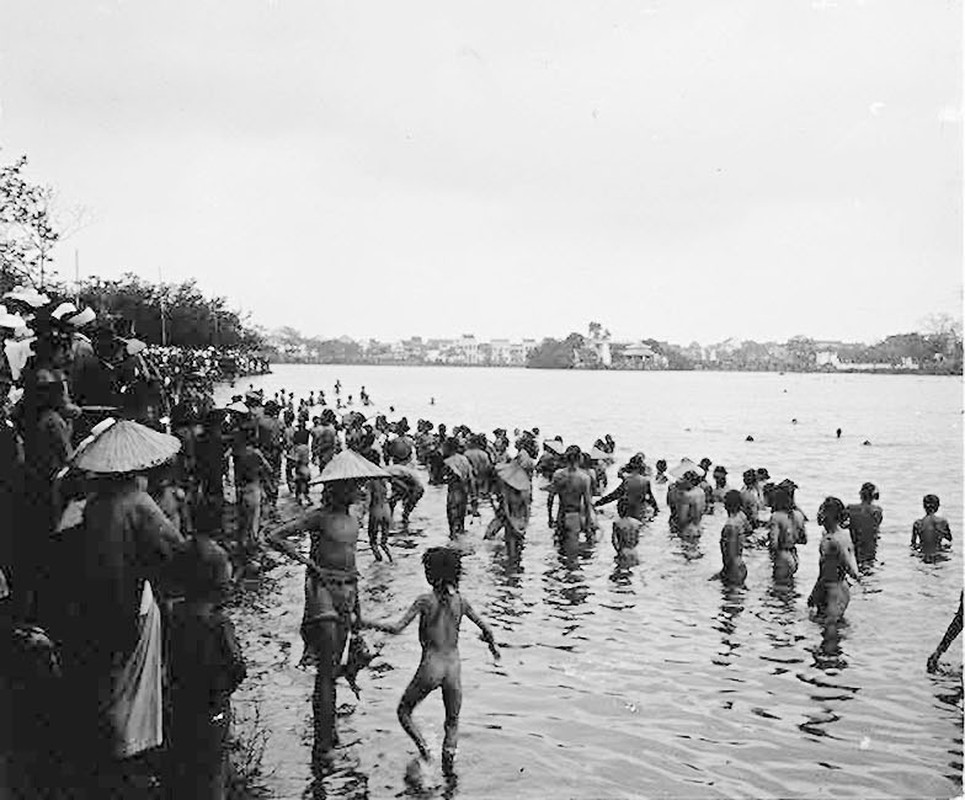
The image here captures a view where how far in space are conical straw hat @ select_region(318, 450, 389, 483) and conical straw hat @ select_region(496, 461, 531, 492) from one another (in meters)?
7.02

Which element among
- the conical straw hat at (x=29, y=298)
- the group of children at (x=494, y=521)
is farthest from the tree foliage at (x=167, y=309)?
the conical straw hat at (x=29, y=298)

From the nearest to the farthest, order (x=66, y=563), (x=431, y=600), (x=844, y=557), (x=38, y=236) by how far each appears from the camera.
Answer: (x=66, y=563)
(x=431, y=600)
(x=844, y=557)
(x=38, y=236)

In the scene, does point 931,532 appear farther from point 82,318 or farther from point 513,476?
point 82,318

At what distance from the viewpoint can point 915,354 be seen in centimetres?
18275

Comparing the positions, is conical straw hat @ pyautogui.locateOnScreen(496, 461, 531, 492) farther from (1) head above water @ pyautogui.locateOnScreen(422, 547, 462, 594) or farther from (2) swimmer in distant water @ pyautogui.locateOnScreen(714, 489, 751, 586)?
(1) head above water @ pyautogui.locateOnScreen(422, 547, 462, 594)

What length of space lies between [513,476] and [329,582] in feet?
24.5

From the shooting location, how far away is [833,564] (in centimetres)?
1107

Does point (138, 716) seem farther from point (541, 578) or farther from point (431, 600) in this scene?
point (541, 578)

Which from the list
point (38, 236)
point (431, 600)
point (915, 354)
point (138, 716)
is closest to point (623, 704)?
point (431, 600)

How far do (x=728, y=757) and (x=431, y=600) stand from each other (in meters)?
2.87

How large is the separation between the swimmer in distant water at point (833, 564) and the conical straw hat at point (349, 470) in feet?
18.6

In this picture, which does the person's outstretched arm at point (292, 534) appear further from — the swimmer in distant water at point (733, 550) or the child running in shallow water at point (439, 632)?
the swimmer in distant water at point (733, 550)

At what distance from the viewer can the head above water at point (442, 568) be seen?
6.96m

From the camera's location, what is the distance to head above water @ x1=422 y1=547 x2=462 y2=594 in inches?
274
